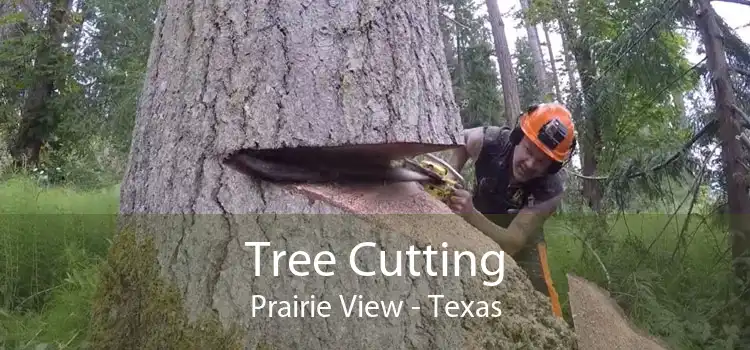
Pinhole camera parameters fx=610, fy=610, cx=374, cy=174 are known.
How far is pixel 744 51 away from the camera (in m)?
3.87

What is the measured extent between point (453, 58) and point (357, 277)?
16415 millimetres

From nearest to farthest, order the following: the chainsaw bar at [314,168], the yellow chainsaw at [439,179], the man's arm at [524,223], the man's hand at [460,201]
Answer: the chainsaw bar at [314,168]
the yellow chainsaw at [439,179]
the man's hand at [460,201]
the man's arm at [524,223]

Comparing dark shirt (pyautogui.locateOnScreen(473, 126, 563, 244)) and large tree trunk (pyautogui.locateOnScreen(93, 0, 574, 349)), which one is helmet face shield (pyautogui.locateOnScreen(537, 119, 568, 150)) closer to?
dark shirt (pyautogui.locateOnScreen(473, 126, 563, 244))

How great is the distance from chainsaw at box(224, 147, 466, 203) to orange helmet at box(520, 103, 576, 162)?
1.29 metres

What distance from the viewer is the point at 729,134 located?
3584 mm

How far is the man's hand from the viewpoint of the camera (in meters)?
2.37

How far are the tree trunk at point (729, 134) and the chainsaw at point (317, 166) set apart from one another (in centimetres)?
267

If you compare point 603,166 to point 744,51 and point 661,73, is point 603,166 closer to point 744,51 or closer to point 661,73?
point 661,73

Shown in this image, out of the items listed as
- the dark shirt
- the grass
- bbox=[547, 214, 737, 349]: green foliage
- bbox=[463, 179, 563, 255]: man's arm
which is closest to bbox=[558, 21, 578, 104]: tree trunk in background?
bbox=[547, 214, 737, 349]: green foliage

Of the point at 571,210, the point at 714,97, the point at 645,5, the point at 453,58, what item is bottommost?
the point at 571,210

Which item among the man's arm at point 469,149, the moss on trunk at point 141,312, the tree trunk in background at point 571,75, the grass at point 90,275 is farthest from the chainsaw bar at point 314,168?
the tree trunk in background at point 571,75

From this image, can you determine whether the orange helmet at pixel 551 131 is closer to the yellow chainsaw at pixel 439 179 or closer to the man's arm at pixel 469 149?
the man's arm at pixel 469 149

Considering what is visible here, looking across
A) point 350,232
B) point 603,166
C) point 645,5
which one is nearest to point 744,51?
point 645,5

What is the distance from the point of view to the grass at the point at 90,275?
9.53 feet
